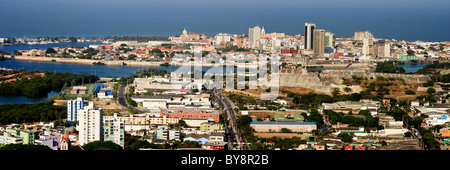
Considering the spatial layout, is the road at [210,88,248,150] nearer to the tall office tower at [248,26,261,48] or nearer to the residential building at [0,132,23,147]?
the residential building at [0,132,23,147]

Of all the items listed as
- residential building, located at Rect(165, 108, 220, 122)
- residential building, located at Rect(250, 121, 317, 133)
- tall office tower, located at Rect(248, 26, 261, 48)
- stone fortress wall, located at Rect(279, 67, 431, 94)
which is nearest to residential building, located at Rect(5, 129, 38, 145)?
residential building, located at Rect(165, 108, 220, 122)

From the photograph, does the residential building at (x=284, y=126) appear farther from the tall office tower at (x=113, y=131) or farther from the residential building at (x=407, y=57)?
the residential building at (x=407, y=57)

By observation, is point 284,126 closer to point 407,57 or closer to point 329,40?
point 407,57

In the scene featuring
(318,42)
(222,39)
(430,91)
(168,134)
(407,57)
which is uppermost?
(222,39)

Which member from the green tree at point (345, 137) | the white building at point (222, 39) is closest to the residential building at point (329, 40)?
the white building at point (222, 39)

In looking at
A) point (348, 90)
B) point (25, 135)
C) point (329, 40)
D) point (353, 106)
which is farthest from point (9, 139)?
point (329, 40)
